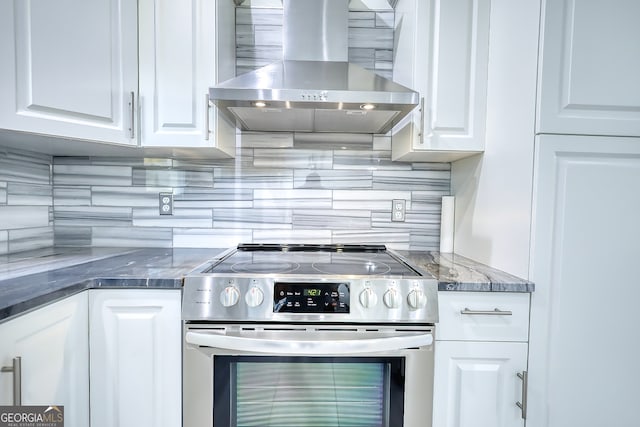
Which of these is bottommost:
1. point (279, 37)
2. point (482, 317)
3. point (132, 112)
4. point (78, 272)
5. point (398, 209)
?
point (482, 317)

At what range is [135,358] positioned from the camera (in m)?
1.06

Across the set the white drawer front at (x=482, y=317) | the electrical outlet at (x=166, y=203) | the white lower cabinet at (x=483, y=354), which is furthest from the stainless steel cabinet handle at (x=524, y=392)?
the electrical outlet at (x=166, y=203)

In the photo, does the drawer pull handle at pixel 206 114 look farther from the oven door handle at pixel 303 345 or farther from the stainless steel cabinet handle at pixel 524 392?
the stainless steel cabinet handle at pixel 524 392

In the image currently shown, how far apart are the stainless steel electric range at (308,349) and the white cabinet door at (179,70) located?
67 cm

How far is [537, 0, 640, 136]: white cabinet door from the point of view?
1029 mm

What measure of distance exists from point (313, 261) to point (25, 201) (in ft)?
4.61

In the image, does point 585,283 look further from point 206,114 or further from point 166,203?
point 166,203

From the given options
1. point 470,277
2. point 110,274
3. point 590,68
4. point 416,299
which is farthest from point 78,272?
point 590,68

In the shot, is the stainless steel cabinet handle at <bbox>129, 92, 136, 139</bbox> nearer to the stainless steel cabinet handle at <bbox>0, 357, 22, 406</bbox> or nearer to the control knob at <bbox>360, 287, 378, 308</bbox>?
the stainless steel cabinet handle at <bbox>0, 357, 22, 406</bbox>

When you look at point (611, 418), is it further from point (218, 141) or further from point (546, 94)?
point (218, 141)

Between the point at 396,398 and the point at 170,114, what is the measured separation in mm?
1415

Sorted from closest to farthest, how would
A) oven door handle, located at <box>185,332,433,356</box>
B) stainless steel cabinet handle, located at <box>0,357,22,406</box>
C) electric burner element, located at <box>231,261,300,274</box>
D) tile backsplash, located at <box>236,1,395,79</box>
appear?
stainless steel cabinet handle, located at <box>0,357,22,406</box>
oven door handle, located at <box>185,332,433,356</box>
electric burner element, located at <box>231,261,300,274</box>
tile backsplash, located at <box>236,1,395,79</box>

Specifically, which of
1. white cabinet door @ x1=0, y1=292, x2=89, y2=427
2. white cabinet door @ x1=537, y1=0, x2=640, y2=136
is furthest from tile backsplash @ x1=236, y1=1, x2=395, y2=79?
white cabinet door @ x1=0, y1=292, x2=89, y2=427

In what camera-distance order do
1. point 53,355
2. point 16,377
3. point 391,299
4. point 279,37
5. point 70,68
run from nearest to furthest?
point 16,377
point 53,355
point 391,299
point 70,68
point 279,37
